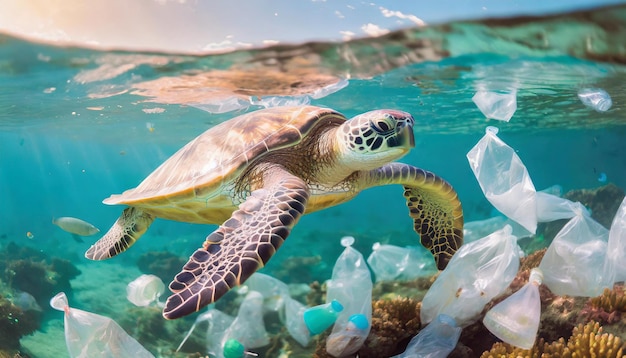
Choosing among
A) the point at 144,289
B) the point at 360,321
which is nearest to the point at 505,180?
the point at 360,321

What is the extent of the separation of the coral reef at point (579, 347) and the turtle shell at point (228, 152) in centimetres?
257

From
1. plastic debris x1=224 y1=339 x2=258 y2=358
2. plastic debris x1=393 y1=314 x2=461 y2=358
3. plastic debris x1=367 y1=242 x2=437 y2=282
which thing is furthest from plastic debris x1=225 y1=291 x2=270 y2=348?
plastic debris x1=393 y1=314 x2=461 y2=358

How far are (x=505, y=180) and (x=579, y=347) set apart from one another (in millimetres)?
2207

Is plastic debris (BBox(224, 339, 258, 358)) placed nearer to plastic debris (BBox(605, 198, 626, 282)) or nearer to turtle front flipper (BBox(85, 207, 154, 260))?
turtle front flipper (BBox(85, 207, 154, 260))

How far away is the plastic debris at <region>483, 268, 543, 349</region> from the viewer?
312 centimetres

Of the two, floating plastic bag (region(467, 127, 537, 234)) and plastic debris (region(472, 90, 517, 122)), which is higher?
plastic debris (region(472, 90, 517, 122))

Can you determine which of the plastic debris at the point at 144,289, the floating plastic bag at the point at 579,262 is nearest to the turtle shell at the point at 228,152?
the plastic debris at the point at 144,289

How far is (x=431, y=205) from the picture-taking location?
193 inches

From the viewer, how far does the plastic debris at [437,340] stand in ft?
11.1

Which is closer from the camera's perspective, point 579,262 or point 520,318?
point 520,318

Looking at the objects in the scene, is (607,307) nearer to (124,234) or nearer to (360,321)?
(360,321)

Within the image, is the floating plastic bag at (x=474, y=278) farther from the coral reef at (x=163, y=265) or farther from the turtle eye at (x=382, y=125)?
the coral reef at (x=163, y=265)

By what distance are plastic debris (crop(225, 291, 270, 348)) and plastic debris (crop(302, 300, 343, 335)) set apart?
141 cm

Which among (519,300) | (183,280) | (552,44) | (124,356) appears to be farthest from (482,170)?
(124,356)
